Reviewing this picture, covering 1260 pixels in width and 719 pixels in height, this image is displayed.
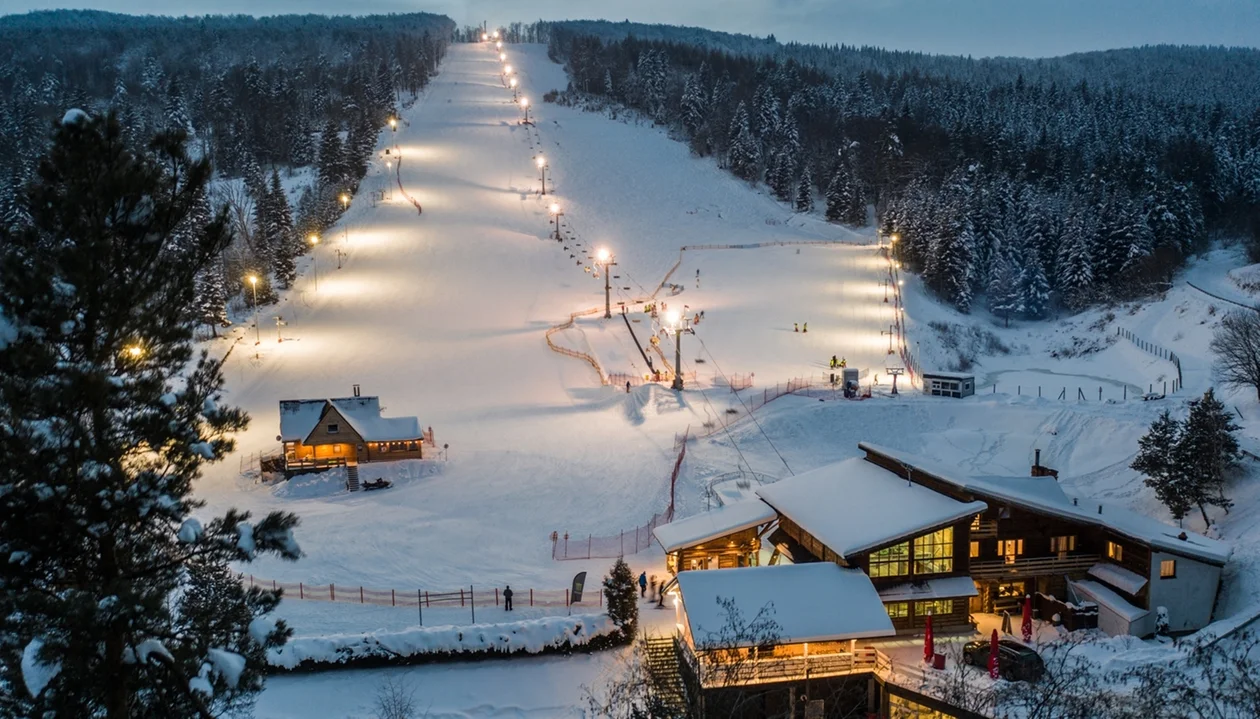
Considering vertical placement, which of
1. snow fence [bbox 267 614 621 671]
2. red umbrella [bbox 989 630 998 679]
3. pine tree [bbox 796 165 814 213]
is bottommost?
snow fence [bbox 267 614 621 671]

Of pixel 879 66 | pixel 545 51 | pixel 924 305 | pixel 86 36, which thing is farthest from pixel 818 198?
pixel 86 36

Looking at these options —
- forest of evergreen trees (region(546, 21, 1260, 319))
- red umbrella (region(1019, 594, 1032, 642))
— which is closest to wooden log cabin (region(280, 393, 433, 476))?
red umbrella (region(1019, 594, 1032, 642))

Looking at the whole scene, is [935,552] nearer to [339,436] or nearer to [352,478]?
[352,478]

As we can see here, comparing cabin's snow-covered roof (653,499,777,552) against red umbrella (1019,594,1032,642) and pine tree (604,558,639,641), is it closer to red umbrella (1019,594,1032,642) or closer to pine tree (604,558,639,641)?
pine tree (604,558,639,641)

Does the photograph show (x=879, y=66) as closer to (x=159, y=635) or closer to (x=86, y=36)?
(x=86, y=36)

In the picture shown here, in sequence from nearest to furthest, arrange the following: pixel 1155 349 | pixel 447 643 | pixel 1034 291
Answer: pixel 447 643
pixel 1155 349
pixel 1034 291

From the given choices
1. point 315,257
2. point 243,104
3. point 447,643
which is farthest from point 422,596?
point 243,104
